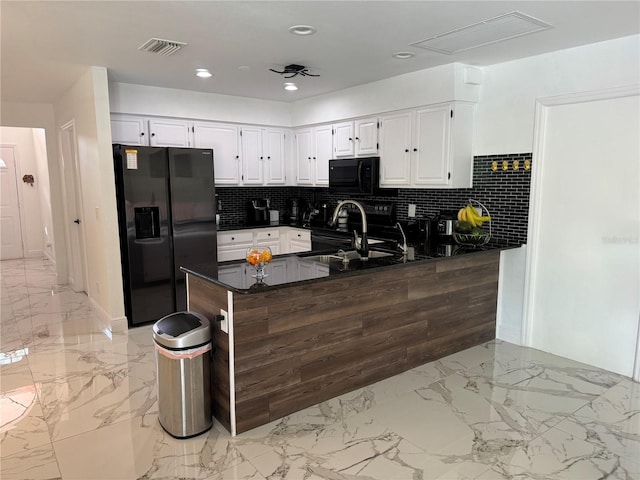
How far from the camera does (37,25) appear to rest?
288 cm

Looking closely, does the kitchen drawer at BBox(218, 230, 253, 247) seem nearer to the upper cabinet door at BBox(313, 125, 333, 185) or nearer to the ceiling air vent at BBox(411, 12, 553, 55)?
the upper cabinet door at BBox(313, 125, 333, 185)

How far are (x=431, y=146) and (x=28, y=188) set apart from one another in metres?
8.00

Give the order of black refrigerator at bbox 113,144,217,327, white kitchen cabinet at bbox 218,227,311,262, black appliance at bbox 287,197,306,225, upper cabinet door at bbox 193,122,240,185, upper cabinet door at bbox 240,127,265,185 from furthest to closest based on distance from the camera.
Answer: black appliance at bbox 287,197,306,225
upper cabinet door at bbox 240,127,265,185
white kitchen cabinet at bbox 218,227,311,262
upper cabinet door at bbox 193,122,240,185
black refrigerator at bbox 113,144,217,327

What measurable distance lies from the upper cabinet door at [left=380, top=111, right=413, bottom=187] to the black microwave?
0.28ft

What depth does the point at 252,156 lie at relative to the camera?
5742mm

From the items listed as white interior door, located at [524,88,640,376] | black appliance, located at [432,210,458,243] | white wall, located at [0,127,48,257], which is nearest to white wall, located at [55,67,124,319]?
black appliance, located at [432,210,458,243]

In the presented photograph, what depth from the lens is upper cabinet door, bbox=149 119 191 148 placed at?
495cm

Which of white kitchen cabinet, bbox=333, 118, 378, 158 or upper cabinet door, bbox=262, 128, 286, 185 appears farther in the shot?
upper cabinet door, bbox=262, 128, 286, 185

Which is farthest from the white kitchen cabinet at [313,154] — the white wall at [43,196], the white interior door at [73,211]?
the white wall at [43,196]

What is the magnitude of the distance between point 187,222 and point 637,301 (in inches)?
162

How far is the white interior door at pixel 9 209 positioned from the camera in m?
8.32

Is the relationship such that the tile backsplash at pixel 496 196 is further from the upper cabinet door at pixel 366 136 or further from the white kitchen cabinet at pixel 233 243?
the white kitchen cabinet at pixel 233 243

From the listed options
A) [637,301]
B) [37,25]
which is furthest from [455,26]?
[37,25]

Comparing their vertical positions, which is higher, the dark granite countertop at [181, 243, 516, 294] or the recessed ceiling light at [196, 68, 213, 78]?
the recessed ceiling light at [196, 68, 213, 78]
